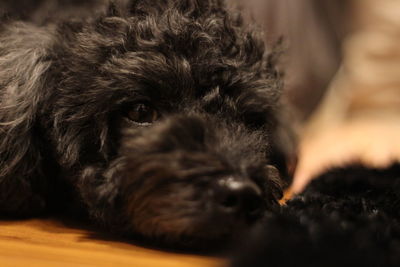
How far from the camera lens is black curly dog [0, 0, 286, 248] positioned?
1.32 meters

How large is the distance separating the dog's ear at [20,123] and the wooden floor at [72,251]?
10 cm

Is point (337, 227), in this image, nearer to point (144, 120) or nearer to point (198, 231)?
point (198, 231)

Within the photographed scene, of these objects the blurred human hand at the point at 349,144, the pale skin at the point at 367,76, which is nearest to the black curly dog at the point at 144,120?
the blurred human hand at the point at 349,144

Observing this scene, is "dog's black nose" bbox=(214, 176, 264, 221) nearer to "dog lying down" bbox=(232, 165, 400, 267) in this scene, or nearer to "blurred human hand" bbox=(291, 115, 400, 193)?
"dog lying down" bbox=(232, 165, 400, 267)

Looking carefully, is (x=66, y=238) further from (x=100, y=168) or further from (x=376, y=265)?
(x=376, y=265)

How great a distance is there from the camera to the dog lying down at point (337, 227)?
1004 mm

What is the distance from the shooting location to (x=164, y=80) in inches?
61.8

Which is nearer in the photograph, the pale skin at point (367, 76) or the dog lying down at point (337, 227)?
the dog lying down at point (337, 227)

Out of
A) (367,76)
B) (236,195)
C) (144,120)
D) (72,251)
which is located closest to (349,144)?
(367,76)

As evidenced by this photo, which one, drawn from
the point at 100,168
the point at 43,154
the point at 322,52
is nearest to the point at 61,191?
the point at 43,154

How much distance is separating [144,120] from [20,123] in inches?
15.8

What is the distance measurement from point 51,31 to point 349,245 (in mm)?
1348

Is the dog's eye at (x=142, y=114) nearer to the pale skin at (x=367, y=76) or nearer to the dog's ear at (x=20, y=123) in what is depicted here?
the dog's ear at (x=20, y=123)

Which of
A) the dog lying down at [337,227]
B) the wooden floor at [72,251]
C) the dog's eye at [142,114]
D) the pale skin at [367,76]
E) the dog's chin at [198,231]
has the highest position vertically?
the pale skin at [367,76]
